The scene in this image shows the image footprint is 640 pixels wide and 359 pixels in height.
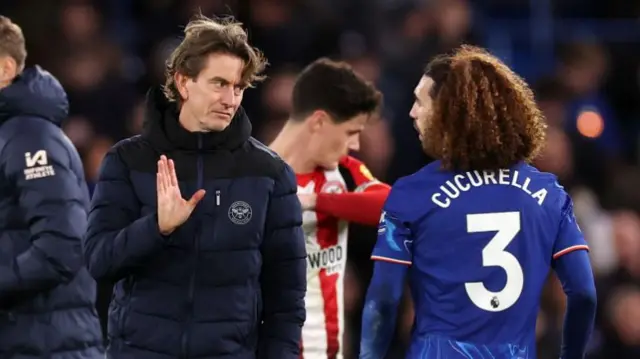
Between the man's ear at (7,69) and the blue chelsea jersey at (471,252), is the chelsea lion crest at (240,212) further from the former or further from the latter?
the man's ear at (7,69)

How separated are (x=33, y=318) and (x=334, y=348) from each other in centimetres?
132

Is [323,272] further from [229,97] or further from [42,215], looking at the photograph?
[229,97]

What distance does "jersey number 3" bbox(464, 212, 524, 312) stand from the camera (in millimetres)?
4836

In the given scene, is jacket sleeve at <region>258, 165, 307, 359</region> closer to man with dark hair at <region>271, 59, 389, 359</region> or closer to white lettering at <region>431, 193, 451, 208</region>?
white lettering at <region>431, 193, 451, 208</region>

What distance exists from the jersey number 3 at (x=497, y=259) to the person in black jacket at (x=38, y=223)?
5.47 ft

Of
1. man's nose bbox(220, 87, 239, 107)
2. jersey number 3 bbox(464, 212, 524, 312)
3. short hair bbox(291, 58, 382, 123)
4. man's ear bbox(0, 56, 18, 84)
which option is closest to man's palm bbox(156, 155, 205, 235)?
man's nose bbox(220, 87, 239, 107)

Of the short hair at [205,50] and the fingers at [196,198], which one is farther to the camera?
the short hair at [205,50]

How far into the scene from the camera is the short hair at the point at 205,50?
16.1 ft

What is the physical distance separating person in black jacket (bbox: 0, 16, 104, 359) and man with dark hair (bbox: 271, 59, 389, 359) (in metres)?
0.94

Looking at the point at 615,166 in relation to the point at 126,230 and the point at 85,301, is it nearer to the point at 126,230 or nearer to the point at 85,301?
the point at 85,301

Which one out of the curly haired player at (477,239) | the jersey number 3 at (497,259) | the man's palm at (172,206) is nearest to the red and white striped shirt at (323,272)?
the curly haired player at (477,239)

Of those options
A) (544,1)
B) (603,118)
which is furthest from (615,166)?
(544,1)

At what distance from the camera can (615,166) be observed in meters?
10.5

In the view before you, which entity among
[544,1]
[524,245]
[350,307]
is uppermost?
[544,1]
